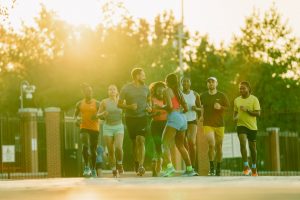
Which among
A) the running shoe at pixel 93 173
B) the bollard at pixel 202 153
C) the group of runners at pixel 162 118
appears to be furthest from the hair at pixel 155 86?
the bollard at pixel 202 153

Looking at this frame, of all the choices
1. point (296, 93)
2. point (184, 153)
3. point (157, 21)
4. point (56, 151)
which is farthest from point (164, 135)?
point (157, 21)

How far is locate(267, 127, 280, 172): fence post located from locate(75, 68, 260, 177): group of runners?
695 inches

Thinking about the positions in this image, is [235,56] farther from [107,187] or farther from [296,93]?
[107,187]

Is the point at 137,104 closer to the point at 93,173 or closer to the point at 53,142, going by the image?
the point at 93,173

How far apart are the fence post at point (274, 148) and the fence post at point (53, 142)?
10.1m

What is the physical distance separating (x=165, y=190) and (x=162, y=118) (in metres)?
4.14

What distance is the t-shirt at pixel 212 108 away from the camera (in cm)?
1455

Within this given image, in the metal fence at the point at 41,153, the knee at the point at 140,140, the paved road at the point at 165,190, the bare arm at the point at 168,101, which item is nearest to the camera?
the paved road at the point at 165,190

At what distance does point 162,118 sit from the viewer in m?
14.1

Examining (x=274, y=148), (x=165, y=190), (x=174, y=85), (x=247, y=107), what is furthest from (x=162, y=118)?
(x=274, y=148)

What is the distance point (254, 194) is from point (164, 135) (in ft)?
15.6

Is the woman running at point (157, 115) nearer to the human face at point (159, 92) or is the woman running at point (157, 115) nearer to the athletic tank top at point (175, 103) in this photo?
the human face at point (159, 92)

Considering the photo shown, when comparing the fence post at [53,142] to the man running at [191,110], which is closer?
the man running at [191,110]

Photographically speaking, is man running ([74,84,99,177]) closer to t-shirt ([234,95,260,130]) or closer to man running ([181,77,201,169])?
man running ([181,77,201,169])
